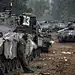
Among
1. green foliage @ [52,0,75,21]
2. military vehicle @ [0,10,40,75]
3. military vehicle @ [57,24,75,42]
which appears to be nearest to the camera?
military vehicle @ [0,10,40,75]

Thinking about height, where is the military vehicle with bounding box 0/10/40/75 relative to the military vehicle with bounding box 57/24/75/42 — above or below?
above

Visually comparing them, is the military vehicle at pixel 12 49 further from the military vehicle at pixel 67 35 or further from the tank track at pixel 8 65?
the military vehicle at pixel 67 35

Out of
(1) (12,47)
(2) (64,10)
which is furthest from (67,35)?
(2) (64,10)

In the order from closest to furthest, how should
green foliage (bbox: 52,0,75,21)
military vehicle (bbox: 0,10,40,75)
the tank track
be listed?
military vehicle (bbox: 0,10,40,75), the tank track, green foliage (bbox: 52,0,75,21)

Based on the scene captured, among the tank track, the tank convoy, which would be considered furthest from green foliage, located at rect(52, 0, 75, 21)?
the tank track

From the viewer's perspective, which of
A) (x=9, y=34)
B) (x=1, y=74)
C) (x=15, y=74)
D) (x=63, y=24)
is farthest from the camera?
(x=63, y=24)

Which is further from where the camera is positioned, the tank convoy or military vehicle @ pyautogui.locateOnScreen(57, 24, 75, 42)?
military vehicle @ pyautogui.locateOnScreen(57, 24, 75, 42)

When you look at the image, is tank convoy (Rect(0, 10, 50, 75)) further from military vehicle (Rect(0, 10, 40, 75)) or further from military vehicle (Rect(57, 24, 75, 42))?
military vehicle (Rect(57, 24, 75, 42))

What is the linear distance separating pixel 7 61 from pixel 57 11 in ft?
226

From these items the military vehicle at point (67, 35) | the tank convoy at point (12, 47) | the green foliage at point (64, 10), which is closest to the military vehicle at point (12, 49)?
the tank convoy at point (12, 47)

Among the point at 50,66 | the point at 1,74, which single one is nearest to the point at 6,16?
the point at 50,66

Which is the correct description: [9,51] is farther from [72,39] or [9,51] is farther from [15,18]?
[72,39]

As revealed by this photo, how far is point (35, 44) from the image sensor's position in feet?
50.1

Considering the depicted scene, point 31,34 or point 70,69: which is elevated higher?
point 31,34
